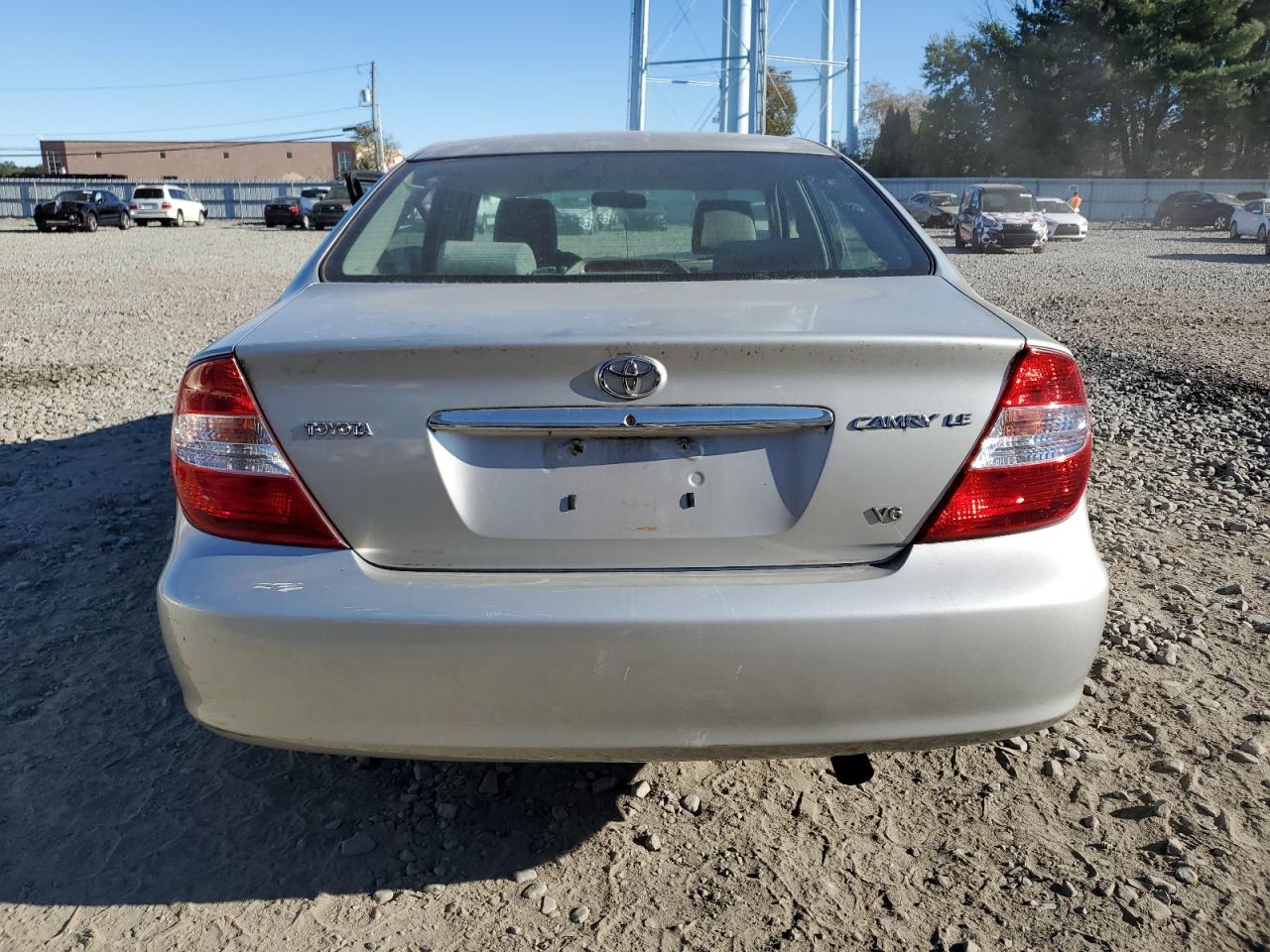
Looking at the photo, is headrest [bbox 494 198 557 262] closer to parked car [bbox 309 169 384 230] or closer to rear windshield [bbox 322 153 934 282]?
rear windshield [bbox 322 153 934 282]

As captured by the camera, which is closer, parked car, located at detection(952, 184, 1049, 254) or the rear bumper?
the rear bumper

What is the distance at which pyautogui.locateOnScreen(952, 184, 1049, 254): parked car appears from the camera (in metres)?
25.9

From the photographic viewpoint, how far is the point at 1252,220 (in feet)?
98.0

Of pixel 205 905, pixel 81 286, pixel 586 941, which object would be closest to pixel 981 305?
pixel 586 941

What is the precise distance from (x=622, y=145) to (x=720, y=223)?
49 cm

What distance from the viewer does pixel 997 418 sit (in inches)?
78.5

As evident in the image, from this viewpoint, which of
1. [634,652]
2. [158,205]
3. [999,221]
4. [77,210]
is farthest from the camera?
[158,205]

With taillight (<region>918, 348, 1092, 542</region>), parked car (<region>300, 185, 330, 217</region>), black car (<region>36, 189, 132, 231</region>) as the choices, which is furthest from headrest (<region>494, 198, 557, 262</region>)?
black car (<region>36, 189, 132, 231</region>)

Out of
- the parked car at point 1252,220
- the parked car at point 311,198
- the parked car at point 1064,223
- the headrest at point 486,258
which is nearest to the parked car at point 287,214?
the parked car at point 311,198

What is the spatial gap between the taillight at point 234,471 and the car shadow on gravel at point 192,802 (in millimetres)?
847

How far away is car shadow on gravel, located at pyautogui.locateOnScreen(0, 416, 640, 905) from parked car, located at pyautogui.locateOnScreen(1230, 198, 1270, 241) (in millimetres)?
30877

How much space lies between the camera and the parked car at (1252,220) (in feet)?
94.3

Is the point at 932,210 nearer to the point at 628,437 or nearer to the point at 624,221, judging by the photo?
the point at 624,221

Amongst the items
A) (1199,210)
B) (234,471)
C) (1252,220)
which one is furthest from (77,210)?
(1199,210)
